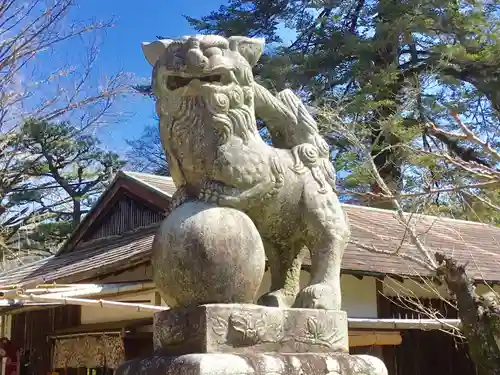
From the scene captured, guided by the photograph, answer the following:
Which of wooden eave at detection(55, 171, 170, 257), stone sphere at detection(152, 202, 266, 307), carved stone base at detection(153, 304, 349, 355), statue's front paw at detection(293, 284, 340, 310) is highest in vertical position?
wooden eave at detection(55, 171, 170, 257)

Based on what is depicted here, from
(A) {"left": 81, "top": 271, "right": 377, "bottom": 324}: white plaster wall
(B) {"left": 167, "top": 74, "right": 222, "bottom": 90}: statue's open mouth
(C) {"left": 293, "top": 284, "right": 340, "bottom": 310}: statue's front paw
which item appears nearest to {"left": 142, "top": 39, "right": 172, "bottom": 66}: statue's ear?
(B) {"left": 167, "top": 74, "right": 222, "bottom": 90}: statue's open mouth

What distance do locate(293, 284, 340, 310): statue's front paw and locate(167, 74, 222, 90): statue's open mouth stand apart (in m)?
1.18

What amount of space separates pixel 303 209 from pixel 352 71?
1415cm

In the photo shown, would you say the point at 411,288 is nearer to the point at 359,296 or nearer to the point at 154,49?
the point at 359,296

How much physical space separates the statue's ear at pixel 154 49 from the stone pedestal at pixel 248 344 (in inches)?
53.2

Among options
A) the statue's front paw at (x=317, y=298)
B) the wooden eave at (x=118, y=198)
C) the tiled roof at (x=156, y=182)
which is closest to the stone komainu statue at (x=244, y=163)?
the statue's front paw at (x=317, y=298)

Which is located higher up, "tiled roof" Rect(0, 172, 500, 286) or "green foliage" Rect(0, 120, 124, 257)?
"green foliage" Rect(0, 120, 124, 257)

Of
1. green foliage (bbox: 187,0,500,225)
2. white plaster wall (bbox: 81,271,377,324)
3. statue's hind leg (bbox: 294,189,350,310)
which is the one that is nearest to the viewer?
statue's hind leg (bbox: 294,189,350,310)

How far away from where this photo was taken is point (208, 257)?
2.90 m

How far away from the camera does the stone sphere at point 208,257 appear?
2.91 m

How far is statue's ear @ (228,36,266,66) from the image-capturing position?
336 cm

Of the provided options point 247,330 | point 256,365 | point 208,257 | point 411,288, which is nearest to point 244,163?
point 208,257

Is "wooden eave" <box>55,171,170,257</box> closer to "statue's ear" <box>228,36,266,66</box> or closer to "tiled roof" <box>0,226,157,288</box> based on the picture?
"tiled roof" <box>0,226,157,288</box>

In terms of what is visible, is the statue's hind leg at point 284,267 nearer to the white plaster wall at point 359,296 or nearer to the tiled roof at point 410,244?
the tiled roof at point 410,244
